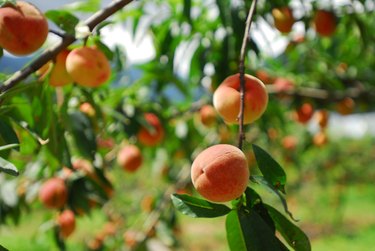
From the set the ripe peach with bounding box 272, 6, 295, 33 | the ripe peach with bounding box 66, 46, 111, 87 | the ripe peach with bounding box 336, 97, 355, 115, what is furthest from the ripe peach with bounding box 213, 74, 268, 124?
the ripe peach with bounding box 336, 97, 355, 115

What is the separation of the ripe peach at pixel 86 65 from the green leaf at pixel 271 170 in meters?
0.28

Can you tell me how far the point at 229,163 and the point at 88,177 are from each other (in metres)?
0.82

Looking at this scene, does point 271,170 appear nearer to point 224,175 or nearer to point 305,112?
point 224,175

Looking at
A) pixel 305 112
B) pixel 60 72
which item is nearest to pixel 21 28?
pixel 60 72

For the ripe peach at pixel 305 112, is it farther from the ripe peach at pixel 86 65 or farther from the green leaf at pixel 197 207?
the green leaf at pixel 197 207

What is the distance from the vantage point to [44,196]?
1.27 metres

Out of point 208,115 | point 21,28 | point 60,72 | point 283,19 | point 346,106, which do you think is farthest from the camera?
point 346,106

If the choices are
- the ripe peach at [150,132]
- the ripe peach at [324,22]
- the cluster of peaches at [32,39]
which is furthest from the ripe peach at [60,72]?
the ripe peach at [324,22]

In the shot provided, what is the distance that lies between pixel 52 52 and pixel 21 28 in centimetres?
6

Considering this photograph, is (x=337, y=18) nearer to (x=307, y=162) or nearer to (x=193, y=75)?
(x=193, y=75)

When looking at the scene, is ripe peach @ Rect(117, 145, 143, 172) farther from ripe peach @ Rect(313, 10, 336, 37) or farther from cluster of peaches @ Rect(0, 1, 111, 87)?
cluster of peaches @ Rect(0, 1, 111, 87)

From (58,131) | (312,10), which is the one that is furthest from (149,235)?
(58,131)

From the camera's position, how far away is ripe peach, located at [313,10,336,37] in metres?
1.37

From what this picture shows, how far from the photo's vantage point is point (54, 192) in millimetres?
1257
